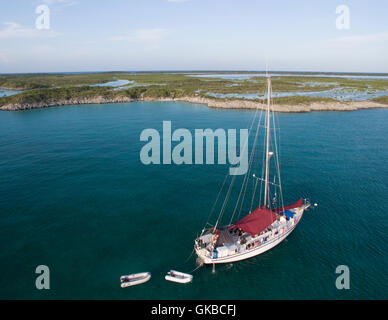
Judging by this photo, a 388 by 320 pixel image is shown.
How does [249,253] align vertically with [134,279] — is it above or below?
above

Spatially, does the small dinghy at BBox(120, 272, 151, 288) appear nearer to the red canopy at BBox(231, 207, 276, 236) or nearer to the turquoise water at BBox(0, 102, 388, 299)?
the turquoise water at BBox(0, 102, 388, 299)

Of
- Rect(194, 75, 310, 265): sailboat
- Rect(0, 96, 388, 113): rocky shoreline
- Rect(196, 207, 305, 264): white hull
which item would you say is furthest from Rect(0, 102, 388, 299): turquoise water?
Rect(0, 96, 388, 113): rocky shoreline

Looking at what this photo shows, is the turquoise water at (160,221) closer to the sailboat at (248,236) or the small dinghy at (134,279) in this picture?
the small dinghy at (134,279)

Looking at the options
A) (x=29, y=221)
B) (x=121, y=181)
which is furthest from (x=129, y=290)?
(x=121, y=181)

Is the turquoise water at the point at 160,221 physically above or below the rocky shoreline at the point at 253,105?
below

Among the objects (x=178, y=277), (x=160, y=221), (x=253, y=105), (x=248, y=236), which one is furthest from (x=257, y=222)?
(x=253, y=105)

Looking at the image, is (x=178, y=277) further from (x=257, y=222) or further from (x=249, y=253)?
(x=257, y=222)

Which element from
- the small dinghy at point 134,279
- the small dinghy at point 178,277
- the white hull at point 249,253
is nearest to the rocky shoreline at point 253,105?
the white hull at point 249,253
